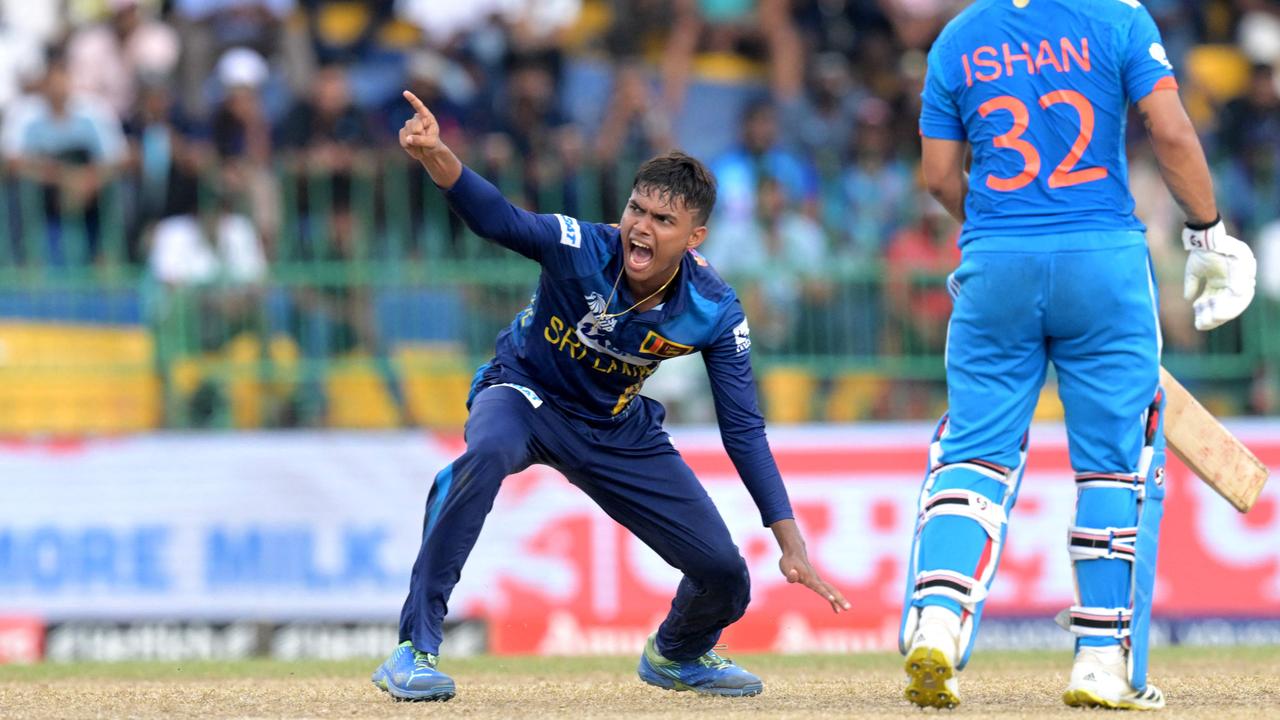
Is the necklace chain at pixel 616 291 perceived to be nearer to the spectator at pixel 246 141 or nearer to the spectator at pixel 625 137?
the spectator at pixel 625 137

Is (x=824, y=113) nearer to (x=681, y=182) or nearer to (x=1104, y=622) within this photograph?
(x=681, y=182)

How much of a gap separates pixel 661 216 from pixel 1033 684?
99.4 inches

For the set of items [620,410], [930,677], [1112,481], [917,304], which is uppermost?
[917,304]

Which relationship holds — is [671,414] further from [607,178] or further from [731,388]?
[731,388]

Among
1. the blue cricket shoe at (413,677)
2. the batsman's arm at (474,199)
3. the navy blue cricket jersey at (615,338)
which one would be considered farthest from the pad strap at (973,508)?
the blue cricket shoe at (413,677)

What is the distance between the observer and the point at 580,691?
7227 mm

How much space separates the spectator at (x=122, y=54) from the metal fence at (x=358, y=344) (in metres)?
2.71

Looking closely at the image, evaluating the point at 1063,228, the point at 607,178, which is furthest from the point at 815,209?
the point at 1063,228

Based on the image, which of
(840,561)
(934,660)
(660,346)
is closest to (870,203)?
(840,561)

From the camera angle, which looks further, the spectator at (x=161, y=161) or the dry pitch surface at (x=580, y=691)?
the spectator at (x=161, y=161)

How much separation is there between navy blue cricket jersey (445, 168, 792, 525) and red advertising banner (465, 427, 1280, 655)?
4.53 meters

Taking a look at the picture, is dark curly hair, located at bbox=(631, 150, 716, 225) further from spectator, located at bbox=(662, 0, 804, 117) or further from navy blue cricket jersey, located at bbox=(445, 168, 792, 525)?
spectator, located at bbox=(662, 0, 804, 117)

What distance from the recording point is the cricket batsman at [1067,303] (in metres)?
5.96

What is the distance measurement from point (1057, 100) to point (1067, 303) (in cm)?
69
